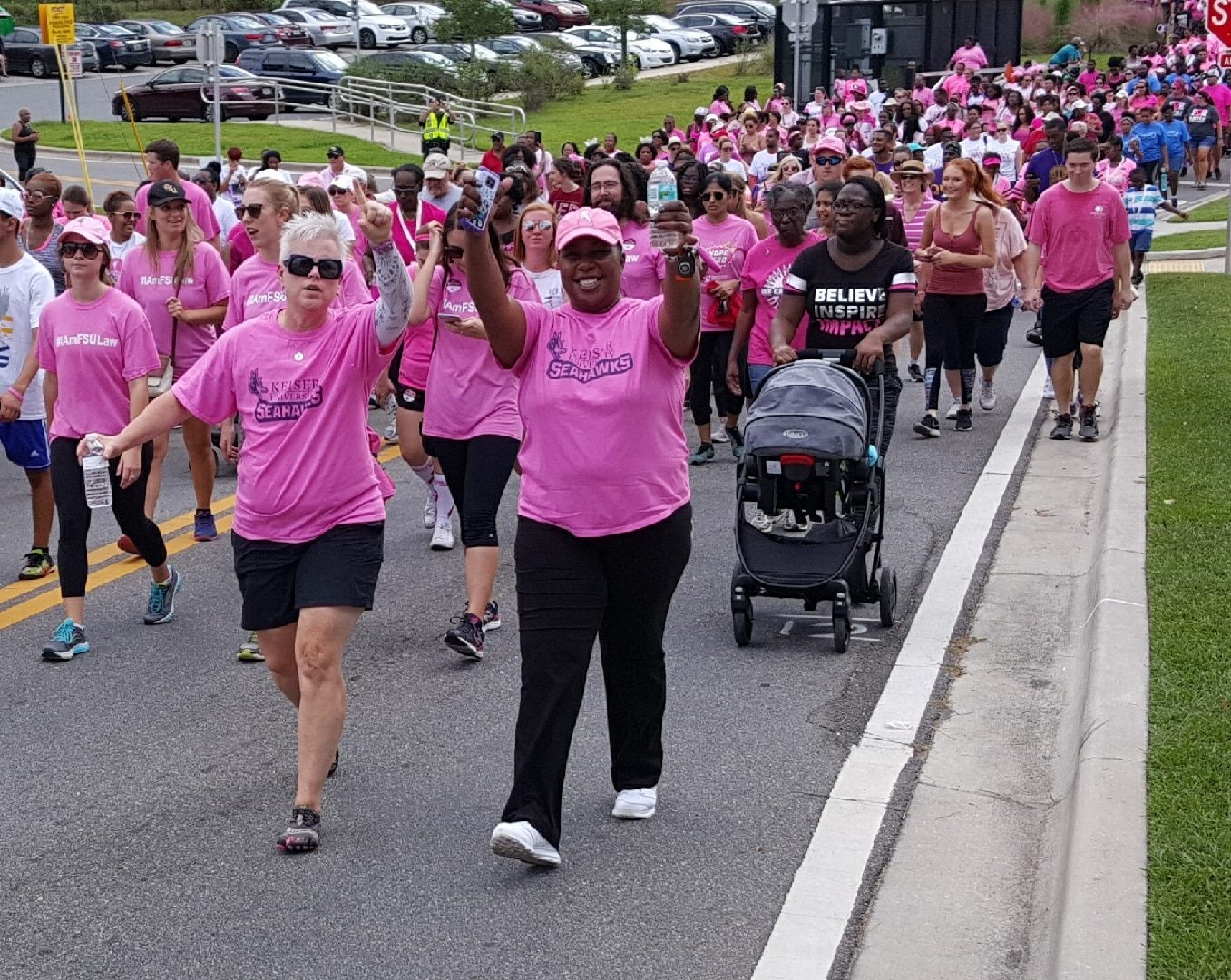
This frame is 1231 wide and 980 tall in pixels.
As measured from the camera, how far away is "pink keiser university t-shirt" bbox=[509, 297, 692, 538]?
17.1 ft

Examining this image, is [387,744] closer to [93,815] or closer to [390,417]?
[93,815]

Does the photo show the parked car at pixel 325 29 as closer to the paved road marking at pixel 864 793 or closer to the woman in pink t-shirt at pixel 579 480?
the paved road marking at pixel 864 793

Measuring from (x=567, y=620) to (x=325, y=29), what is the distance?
54724 millimetres

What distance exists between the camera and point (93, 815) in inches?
232

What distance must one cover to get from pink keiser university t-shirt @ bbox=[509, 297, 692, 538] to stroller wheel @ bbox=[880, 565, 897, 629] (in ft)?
8.91

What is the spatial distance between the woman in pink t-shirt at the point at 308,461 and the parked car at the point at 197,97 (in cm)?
3989

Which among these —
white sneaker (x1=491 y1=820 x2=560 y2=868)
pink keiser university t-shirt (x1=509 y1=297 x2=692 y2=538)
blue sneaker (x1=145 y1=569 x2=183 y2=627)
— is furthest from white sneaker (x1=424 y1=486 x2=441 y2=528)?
white sneaker (x1=491 y1=820 x2=560 y2=868)

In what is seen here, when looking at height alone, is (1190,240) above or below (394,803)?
above

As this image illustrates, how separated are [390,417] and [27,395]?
Answer: 16.8 ft

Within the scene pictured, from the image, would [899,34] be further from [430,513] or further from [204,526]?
[204,526]

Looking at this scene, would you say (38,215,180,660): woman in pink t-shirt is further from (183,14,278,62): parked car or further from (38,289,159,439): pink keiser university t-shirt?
(183,14,278,62): parked car

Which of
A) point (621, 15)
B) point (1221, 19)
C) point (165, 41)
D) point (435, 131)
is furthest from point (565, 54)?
point (1221, 19)

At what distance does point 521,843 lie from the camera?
17.0ft

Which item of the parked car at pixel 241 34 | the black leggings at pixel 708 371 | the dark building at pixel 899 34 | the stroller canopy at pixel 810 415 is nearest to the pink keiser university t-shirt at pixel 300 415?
the stroller canopy at pixel 810 415
